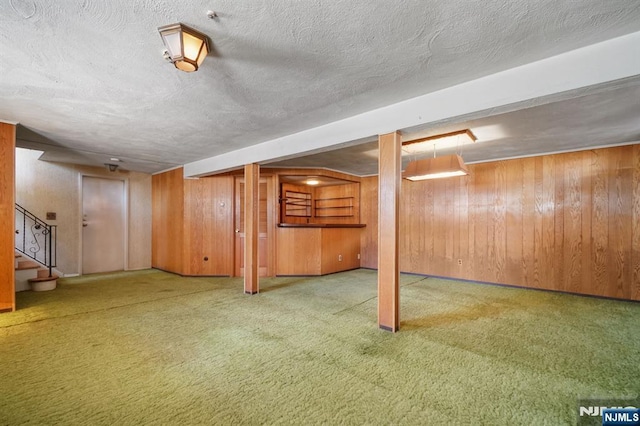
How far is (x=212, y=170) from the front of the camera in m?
5.78

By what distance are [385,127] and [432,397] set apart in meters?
2.60

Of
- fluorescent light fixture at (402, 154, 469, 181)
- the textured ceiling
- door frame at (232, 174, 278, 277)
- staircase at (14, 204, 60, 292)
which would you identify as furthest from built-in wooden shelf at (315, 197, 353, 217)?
staircase at (14, 204, 60, 292)

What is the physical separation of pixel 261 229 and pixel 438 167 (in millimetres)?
4003

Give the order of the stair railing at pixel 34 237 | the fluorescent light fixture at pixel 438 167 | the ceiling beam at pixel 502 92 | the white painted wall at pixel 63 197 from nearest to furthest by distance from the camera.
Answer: the ceiling beam at pixel 502 92
the fluorescent light fixture at pixel 438 167
the stair railing at pixel 34 237
the white painted wall at pixel 63 197

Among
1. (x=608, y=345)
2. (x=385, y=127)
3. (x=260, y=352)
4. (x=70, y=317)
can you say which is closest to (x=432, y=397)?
(x=260, y=352)

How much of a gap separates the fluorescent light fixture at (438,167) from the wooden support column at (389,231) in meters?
1.31

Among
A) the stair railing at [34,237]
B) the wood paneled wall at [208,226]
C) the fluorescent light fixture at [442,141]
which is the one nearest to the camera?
the fluorescent light fixture at [442,141]

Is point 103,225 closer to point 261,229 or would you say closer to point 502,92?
point 261,229

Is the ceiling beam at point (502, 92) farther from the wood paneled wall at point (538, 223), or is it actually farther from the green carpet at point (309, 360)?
the wood paneled wall at point (538, 223)

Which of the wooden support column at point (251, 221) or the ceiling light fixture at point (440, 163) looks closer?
the ceiling light fixture at point (440, 163)

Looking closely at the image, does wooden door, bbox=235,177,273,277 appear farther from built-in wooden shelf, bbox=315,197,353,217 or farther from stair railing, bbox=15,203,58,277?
stair railing, bbox=15,203,58,277

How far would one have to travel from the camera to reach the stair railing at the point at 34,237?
570 centimetres

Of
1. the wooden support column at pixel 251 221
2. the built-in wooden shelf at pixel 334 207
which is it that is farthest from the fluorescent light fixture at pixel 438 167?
the built-in wooden shelf at pixel 334 207

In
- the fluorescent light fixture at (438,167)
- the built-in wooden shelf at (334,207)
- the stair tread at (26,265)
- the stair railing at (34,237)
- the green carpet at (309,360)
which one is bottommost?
the green carpet at (309,360)
